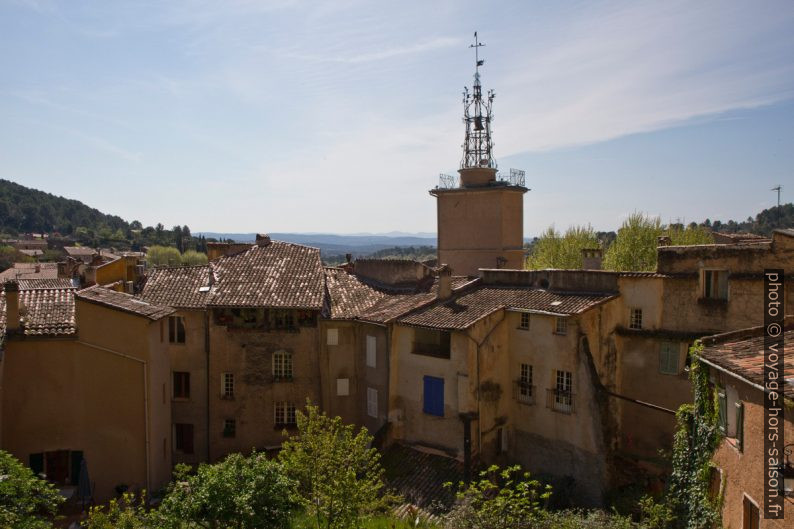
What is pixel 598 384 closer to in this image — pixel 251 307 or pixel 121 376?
pixel 251 307

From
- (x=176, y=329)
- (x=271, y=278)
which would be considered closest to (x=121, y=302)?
(x=176, y=329)

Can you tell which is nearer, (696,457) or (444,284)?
(696,457)

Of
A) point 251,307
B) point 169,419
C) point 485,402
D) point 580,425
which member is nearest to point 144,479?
point 169,419

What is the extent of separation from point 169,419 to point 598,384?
22.1 meters

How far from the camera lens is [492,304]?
31609 millimetres

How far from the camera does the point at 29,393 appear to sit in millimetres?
27969

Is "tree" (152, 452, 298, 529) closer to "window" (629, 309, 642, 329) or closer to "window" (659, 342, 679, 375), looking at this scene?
"window" (629, 309, 642, 329)

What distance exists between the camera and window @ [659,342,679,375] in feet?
94.8

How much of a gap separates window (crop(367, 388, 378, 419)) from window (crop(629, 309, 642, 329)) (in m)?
13.7

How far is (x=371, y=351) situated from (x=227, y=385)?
8656 mm

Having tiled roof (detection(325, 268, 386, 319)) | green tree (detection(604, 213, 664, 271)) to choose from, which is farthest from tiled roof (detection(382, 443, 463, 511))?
green tree (detection(604, 213, 664, 271))

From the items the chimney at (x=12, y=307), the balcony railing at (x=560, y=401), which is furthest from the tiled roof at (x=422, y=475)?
the chimney at (x=12, y=307)

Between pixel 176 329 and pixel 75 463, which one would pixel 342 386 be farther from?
pixel 75 463

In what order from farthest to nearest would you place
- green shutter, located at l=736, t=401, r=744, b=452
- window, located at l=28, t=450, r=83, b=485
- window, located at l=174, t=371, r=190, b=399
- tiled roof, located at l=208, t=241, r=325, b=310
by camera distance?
window, located at l=174, t=371, r=190, b=399, tiled roof, located at l=208, t=241, r=325, b=310, window, located at l=28, t=450, r=83, b=485, green shutter, located at l=736, t=401, r=744, b=452
